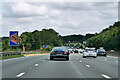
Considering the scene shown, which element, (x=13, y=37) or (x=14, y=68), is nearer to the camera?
(x=14, y=68)

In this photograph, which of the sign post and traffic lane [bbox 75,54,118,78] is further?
the sign post

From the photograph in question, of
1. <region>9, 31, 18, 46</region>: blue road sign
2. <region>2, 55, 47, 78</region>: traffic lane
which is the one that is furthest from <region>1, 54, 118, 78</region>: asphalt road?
<region>9, 31, 18, 46</region>: blue road sign

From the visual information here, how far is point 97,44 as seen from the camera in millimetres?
173000

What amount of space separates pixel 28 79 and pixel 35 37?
566ft

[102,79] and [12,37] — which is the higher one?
[12,37]

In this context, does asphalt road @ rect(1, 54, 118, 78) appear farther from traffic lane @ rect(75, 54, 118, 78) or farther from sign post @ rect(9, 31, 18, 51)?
sign post @ rect(9, 31, 18, 51)

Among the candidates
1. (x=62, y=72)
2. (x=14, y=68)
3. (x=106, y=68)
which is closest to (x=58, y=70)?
(x=62, y=72)

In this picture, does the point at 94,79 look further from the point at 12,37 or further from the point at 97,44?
the point at 97,44

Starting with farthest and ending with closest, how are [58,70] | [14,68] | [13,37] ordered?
1. [13,37]
2. [14,68]
3. [58,70]

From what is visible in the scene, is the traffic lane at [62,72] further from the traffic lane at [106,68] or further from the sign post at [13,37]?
the sign post at [13,37]

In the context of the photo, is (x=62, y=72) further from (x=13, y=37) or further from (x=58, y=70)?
(x=13, y=37)

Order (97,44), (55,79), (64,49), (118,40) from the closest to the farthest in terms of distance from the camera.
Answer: (55,79) → (64,49) → (118,40) → (97,44)

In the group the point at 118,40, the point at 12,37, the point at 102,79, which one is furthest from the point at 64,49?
the point at 118,40

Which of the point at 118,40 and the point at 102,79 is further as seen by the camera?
the point at 118,40
